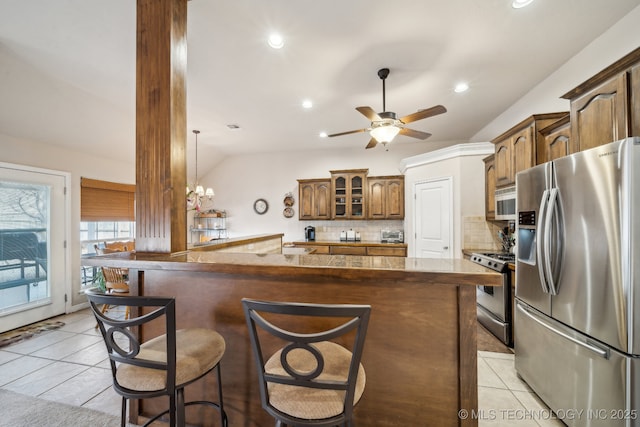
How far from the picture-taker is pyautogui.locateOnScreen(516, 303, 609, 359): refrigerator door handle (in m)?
1.39

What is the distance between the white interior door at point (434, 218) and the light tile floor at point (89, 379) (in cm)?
177

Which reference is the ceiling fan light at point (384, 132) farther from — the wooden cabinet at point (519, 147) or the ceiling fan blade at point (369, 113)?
the wooden cabinet at point (519, 147)

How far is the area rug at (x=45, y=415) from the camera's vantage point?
168cm

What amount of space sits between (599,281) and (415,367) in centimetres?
120

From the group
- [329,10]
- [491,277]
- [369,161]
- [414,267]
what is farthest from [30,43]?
[369,161]

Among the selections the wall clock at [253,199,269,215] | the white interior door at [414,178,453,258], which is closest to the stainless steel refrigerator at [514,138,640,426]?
the white interior door at [414,178,453,258]

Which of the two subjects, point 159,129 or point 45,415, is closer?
point 159,129

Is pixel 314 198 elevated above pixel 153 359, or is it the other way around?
pixel 314 198

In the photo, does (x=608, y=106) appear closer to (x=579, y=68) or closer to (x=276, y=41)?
(x=579, y=68)

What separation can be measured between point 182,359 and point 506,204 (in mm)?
3669

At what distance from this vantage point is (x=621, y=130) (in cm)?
143

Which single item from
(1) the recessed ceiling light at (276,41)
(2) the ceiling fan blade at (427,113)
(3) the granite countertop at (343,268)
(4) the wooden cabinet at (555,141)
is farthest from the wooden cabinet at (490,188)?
(1) the recessed ceiling light at (276,41)

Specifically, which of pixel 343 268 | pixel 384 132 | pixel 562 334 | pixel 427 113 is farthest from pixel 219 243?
pixel 562 334

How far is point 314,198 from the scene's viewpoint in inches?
217
